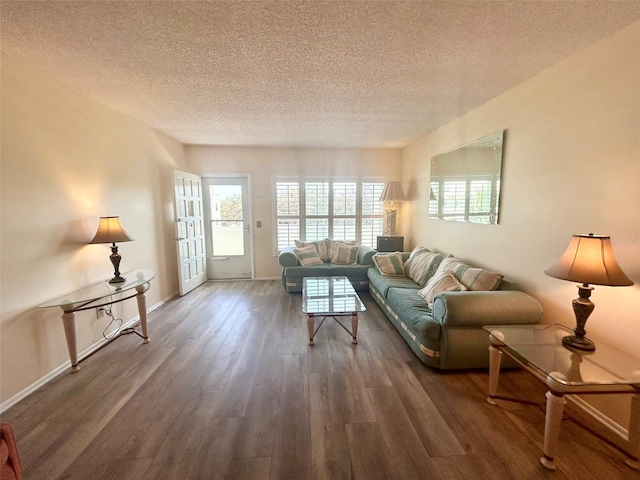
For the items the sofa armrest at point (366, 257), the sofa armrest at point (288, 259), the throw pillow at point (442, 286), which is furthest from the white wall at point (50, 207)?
the throw pillow at point (442, 286)

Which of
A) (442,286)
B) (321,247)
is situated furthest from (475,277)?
(321,247)

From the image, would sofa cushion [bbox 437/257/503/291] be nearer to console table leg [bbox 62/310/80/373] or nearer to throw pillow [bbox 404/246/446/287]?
throw pillow [bbox 404/246/446/287]

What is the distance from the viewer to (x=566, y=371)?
144 centimetres

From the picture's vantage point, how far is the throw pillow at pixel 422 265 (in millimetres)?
3213

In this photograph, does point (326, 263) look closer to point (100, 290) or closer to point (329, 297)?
point (329, 297)

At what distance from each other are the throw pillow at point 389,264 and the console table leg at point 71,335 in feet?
10.9

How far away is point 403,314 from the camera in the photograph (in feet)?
8.43

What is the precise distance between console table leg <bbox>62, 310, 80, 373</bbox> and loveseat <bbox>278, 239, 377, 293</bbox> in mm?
2492

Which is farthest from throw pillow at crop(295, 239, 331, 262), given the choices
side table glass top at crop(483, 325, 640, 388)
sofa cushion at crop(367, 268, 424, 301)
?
side table glass top at crop(483, 325, 640, 388)

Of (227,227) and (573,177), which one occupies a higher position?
(573,177)

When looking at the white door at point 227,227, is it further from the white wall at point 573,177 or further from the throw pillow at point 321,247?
the white wall at point 573,177

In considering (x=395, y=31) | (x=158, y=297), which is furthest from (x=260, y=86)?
(x=158, y=297)

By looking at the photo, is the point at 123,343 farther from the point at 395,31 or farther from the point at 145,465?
the point at 395,31

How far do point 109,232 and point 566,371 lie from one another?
355 centimetres
